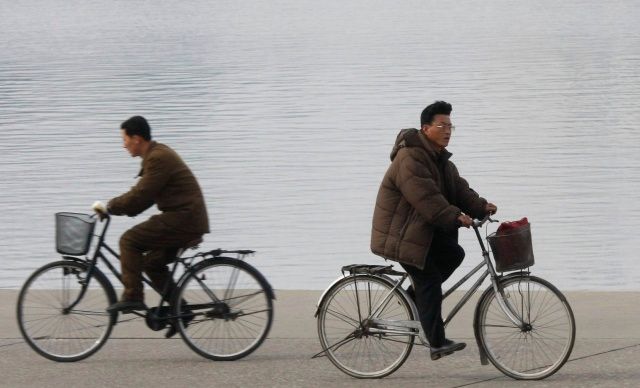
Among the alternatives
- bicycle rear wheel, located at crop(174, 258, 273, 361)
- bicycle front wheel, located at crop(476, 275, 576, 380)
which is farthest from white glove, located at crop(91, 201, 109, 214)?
bicycle front wheel, located at crop(476, 275, 576, 380)

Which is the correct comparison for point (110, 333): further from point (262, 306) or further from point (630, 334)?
point (630, 334)

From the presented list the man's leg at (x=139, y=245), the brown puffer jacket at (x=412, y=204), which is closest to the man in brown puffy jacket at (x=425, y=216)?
the brown puffer jacket at (x=412, y=204)

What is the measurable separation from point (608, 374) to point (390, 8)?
88.2 m

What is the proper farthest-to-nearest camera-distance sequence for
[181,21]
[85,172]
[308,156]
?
[181,21] → [308,156] → [85,172]

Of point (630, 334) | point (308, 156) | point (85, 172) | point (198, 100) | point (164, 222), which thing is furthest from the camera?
point (198, 100)

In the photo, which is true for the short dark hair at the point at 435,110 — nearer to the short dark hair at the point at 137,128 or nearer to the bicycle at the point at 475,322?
the bicycle at the point at 475,322

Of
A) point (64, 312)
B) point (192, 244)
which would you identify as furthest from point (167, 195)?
point (64, 312)

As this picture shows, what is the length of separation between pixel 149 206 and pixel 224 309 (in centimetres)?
76

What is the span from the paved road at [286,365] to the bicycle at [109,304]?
0.12 meters

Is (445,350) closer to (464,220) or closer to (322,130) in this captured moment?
(464,220)

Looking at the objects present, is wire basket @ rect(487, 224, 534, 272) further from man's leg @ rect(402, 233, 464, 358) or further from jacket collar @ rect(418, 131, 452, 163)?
jacket collar @ rect(418, 131, 452, 163)

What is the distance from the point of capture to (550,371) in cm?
775

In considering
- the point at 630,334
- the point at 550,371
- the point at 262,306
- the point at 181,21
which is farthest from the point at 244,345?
the point at 181,21

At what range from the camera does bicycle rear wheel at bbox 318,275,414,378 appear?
7.90 m
